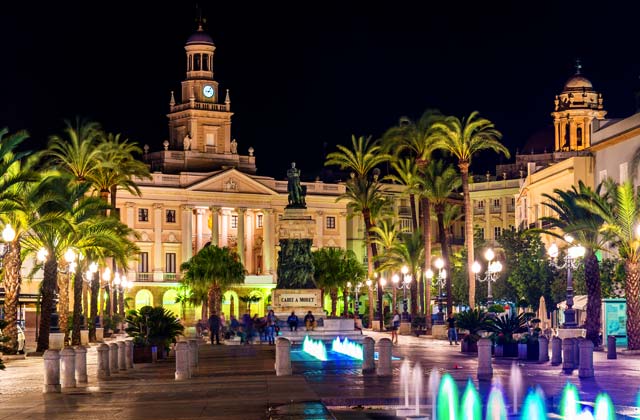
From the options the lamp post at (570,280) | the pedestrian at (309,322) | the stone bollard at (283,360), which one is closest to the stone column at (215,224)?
the pedestrian at (309,322)

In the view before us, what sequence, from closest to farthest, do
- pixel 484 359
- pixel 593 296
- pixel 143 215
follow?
1. pixel 484 359
2. pixel 593 296
3. pixel 143 215

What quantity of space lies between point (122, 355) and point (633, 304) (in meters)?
21.0

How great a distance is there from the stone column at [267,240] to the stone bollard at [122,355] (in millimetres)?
109918

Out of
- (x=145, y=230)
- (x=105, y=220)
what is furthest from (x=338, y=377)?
(x=145, y=230)

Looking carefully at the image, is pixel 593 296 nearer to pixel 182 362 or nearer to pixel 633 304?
pixel 633 304

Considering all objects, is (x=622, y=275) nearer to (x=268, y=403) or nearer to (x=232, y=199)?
(x=268, y=403)

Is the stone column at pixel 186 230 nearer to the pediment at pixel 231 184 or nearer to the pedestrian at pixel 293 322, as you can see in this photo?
the pediment at pixel 231 184

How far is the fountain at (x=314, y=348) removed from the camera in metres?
50.1

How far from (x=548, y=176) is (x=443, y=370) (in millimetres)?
70074

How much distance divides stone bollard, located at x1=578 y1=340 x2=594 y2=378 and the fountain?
12.6 metres

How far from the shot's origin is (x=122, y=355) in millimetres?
42031

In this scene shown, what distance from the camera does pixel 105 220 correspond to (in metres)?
66.7

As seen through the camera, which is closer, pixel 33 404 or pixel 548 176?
pixel 33 404

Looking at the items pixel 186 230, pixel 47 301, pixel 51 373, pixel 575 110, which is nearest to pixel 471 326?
pixel 47 301
